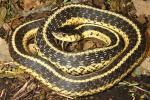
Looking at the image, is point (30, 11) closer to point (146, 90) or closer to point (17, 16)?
point (17, 16)

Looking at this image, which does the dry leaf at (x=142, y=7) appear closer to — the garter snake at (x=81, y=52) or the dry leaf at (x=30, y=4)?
the garter snake at (x=81, y=52)

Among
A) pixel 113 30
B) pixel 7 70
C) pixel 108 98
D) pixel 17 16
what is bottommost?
pixel 108 98

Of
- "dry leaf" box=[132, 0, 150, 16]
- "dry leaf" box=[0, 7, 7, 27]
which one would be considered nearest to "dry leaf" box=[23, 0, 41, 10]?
"dry leaf" box=[0, 7, 7, 27]

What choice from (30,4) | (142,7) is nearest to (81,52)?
(142,7)

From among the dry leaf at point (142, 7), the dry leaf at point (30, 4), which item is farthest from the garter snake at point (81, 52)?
the dry leaf at point (30, 4)

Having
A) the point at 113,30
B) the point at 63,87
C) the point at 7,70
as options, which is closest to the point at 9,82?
the point at 7,70

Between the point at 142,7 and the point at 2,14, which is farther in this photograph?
the point at 2,14

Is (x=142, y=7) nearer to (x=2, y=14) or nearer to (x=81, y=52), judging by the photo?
(x=81, y=52)

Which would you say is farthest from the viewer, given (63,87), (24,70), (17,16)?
(17,16)
